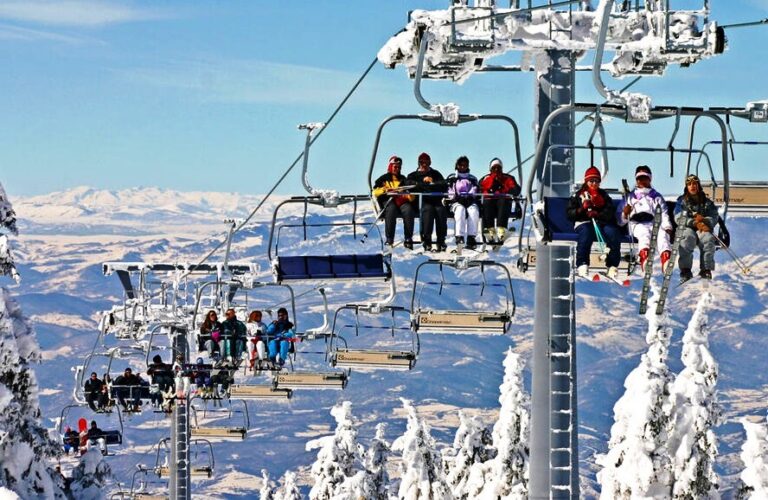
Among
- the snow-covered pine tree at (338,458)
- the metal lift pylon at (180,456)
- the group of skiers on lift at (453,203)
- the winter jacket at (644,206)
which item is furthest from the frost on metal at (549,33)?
the snow-covered pine tree at (338,458)

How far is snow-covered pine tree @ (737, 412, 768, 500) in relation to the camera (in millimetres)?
44094

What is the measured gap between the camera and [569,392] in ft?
56.0

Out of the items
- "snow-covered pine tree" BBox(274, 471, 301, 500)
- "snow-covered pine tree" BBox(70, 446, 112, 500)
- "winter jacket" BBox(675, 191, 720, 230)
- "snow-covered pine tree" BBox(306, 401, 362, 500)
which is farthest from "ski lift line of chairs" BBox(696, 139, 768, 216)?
"snow-covered pine tree" BBox(274, 471, 301, 500)

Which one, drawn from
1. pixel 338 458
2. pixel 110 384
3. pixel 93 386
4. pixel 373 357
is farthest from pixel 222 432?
pixel 373 357

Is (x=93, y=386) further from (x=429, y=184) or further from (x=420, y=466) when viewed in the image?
(x=429, y=184)

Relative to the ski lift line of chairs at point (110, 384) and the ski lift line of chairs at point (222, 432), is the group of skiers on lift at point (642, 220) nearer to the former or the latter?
the ski lift line of chairs at point (110, 384)

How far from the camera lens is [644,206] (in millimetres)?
18219

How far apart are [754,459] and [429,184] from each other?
2523 cm

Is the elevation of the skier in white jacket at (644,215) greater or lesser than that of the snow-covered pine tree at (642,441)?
greater

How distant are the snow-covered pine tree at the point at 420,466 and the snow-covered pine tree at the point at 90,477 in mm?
15057

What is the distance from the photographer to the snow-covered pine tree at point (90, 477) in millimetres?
36094

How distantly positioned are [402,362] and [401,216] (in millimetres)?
9695

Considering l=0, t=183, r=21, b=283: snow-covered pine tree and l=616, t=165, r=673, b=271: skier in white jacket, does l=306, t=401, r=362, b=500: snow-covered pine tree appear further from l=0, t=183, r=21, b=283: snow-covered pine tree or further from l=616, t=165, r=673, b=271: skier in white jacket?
l=616, t=165, r=673, b=271: skier in white jacket

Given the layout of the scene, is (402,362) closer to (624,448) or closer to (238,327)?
(238,327)
